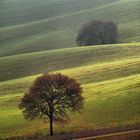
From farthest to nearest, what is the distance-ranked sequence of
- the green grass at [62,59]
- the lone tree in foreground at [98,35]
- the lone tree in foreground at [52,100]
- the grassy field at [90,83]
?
the lone tree in foreground at [98,35] < the green grass at [62,59] < the lone tree in foreground at [52,100] < the grassy field at [90,83]

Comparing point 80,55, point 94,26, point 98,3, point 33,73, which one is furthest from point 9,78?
point 98,3

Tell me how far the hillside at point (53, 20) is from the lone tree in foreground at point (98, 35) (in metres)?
0.26

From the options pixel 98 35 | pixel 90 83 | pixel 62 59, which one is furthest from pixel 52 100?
pixel 98 35

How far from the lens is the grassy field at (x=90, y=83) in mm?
14008

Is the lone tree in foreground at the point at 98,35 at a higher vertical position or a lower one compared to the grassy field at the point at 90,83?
higher

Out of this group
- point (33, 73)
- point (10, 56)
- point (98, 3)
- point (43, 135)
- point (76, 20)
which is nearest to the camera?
point (43, 135)

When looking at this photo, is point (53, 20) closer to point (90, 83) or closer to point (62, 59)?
point (62, 59)

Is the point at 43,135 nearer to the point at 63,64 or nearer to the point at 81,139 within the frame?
the point at 81,139

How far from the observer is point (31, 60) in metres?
15.8

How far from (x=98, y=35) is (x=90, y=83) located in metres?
2.38

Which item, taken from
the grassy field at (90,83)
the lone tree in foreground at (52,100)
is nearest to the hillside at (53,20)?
the grassy field at (90,83)

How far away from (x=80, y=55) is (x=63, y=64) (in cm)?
65

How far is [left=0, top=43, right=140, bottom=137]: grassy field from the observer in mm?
14008

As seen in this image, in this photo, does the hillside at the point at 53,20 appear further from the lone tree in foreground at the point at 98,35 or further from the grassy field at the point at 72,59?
the lone tree in foreground at the point at 98,35
